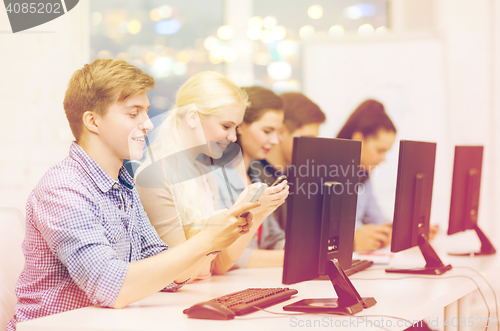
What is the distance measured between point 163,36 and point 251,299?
Result: 256 centimetres

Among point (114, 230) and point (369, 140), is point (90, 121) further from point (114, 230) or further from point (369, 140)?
point (369, 140)

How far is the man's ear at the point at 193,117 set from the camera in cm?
171

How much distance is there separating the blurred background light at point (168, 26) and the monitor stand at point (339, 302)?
2.58m

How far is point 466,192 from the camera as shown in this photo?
217 centimetres

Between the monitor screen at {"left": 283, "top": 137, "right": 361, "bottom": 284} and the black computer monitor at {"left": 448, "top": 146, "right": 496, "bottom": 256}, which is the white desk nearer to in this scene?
the monitor screen at {"left": 283, "top": 137, "right": 361, "bottom": 284}

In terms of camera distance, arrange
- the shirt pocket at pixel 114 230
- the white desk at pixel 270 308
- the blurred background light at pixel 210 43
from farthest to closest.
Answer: the blurred background light at pixel 210 43 → the shirt pocket at pixel 114 230 → the white desk at pixel 270 308

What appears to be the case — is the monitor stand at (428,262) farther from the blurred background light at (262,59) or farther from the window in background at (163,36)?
the blurred background light at (262,59)

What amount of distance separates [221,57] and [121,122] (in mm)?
2198

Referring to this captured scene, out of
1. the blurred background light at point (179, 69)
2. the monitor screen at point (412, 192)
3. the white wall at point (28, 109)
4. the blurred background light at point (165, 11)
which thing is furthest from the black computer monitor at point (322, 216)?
the blurred background light at point (165, 11)

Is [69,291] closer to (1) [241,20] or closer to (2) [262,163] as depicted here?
(2) [262,163]

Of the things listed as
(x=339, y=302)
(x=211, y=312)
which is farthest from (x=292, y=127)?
(x=211, y=312)

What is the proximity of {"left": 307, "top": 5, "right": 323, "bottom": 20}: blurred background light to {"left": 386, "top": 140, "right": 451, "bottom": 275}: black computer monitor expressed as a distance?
2.18 m


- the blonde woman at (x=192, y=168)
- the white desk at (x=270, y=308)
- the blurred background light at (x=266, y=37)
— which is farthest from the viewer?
the blurred background light at (x=266, y=37)

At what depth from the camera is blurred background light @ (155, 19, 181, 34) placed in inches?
131
